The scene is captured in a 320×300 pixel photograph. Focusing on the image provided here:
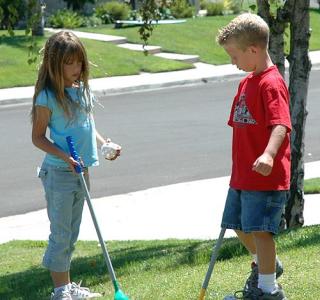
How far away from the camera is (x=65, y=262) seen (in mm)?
5855

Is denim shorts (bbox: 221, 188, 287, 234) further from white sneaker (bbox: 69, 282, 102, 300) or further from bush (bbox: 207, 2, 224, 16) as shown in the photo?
bush (bbox: 207, 2, 224, 16)

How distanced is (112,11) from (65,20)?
106 inches

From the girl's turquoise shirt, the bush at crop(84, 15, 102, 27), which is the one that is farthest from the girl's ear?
the bush at crop(84, 15, 102, 27)

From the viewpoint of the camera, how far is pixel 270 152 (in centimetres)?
458

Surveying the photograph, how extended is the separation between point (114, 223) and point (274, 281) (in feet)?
18.9

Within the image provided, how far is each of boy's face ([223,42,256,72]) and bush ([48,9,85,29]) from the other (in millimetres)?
26239

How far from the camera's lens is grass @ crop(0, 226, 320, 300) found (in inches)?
218

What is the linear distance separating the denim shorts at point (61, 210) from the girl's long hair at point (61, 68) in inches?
13.9

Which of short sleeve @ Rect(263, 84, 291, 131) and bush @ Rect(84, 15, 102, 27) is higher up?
short sleeve @ Rect(263, 84, 291, 131)

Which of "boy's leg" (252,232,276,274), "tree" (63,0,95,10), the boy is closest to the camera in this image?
the boy

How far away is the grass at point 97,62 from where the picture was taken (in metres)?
24.1

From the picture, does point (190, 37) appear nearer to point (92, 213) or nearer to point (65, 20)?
point (65, 20)

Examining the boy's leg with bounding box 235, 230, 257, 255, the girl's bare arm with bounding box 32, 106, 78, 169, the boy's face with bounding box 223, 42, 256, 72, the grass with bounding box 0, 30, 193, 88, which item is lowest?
the grass with bounding box 0, 30, 193, 88

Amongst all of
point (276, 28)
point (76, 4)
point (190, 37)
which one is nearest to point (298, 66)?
point (276, 28)
